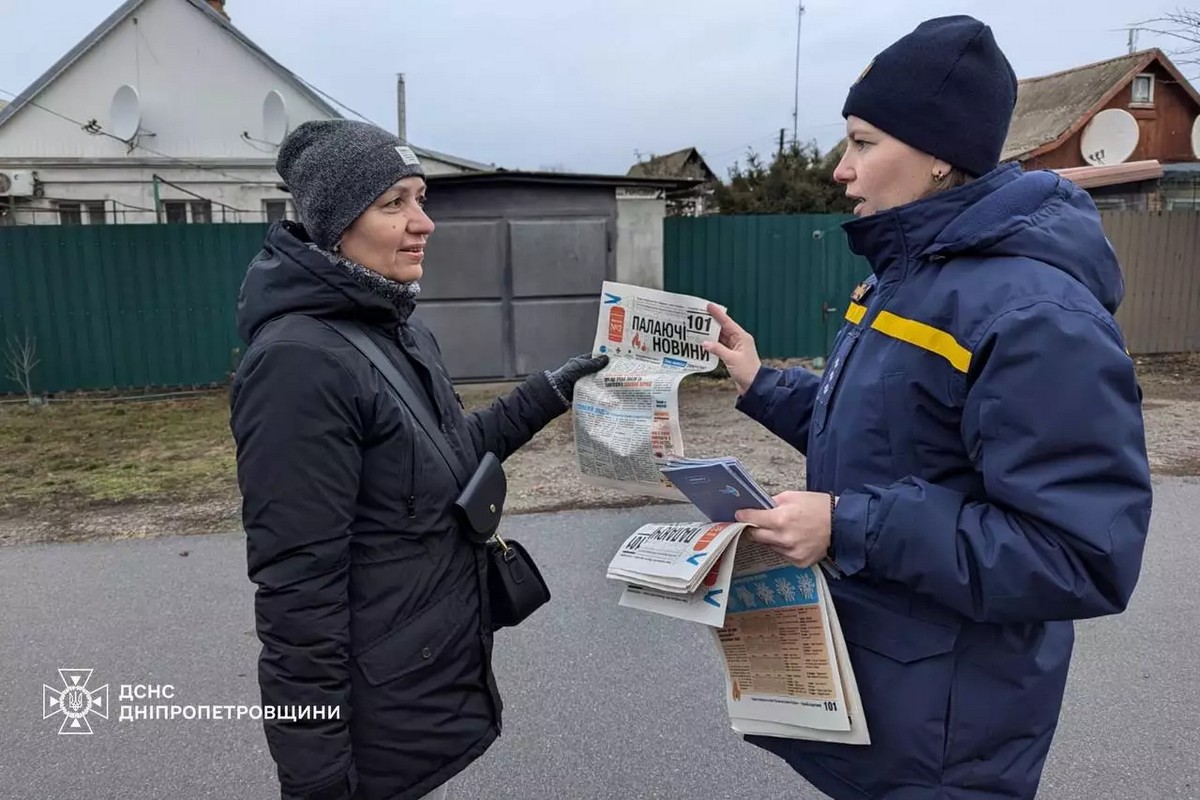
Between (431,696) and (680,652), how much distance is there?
2059mm

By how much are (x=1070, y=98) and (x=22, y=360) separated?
2339cm

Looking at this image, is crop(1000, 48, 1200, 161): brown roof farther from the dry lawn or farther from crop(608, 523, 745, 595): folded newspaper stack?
crop(608, 523, 745, 595): folded newspaper stack

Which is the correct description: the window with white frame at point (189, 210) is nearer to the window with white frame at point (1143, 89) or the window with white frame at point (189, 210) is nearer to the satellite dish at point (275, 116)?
the satellite dish at point (275, 116)

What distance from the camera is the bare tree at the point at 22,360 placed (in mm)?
10062

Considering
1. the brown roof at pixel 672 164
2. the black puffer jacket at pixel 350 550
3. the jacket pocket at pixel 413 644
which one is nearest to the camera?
the black puffer jacket at pixel 350 550

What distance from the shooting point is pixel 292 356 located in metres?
1.65

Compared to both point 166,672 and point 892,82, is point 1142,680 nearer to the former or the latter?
point 892,82

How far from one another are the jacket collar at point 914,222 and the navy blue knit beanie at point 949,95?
Result: 66mm

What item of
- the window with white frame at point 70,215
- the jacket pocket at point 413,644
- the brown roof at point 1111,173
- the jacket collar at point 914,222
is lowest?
the jacket pocket at point 413,644

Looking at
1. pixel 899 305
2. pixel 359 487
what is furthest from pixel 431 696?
pixel 899 305

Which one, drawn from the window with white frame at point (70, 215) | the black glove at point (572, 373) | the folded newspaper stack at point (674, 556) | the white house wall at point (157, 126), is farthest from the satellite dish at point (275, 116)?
the folded newspaper stack at point (674, 556)

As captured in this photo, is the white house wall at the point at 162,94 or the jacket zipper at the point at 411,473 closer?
the jacket zipper at the point at 411,473

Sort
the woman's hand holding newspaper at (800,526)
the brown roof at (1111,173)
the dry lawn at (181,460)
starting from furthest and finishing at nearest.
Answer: the dry lawn at (181,460), the brown roof at (1111,173), the woman's hand holding newspaper at (800,526)

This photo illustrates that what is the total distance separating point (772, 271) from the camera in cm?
1116
